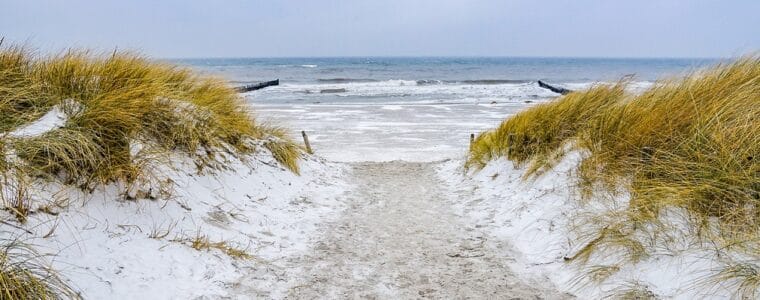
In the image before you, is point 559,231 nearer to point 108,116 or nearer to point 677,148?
point 677,148

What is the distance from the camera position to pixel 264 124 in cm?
998

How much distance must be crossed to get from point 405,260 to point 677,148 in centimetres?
277

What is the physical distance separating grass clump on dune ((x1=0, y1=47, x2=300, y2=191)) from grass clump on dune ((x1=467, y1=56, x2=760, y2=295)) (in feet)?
13.8

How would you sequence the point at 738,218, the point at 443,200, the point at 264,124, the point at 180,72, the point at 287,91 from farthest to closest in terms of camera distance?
the point at 287,91 < the point at 264,124 < the point at 180,72 < the point at 443,200 < the point at 738,218

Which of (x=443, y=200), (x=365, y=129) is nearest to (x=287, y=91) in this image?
(x=365, y=129)

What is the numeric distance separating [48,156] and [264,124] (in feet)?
19.4

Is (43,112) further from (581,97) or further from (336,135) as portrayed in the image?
(336,135)

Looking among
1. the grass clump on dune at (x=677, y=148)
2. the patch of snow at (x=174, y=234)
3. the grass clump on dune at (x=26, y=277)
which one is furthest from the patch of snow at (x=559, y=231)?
the grass clump on dune at (x=26, y=277)

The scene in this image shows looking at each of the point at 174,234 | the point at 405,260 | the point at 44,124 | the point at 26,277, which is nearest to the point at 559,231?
the point at 405,260

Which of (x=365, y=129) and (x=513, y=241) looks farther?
(x=365, y=129)

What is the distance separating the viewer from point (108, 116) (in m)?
4.85

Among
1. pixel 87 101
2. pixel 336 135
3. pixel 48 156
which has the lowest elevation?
pixel 336 135

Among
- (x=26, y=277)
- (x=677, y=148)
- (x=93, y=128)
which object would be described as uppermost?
(x=93, y=128)

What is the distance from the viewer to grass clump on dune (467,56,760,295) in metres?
3.86
